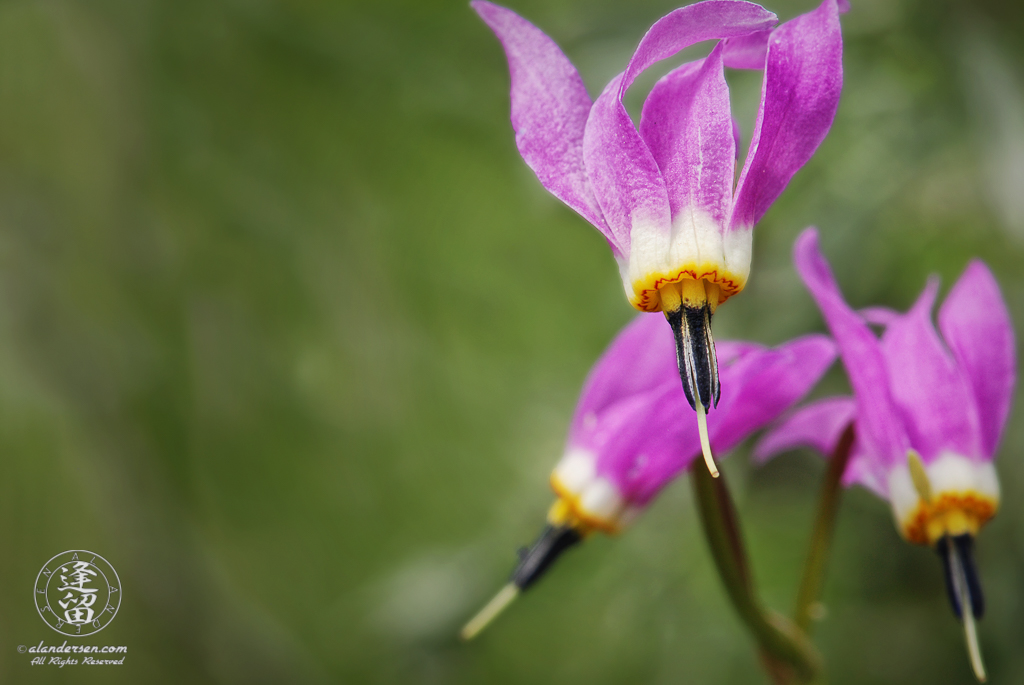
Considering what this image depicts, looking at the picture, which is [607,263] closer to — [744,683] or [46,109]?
[744,683]

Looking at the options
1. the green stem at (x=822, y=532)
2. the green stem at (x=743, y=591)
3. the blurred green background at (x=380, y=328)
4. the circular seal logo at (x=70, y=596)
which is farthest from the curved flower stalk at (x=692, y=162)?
the circular seal logo at (x=70, y=596)

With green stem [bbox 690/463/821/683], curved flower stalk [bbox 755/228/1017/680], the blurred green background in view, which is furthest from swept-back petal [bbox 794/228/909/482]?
the blurred green background

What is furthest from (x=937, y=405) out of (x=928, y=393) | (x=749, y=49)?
(x=749, y=49)

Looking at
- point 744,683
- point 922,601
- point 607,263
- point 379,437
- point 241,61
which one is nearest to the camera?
point 922,601

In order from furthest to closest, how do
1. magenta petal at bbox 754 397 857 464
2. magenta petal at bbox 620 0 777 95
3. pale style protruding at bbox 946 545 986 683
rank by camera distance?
magenta petal at bbox 754 397 857 464
pale style protruding at bbox 946 545 986 683
magenta petal at bbox 620 0 777 95

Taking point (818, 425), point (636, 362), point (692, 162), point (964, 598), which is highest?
point (692, 162)

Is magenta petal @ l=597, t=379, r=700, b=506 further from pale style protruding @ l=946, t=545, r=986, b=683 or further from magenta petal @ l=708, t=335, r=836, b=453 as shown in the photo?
pale style protruding @ l=946, t=545, r=986, b=683

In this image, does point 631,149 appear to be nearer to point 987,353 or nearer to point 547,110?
point 547,110

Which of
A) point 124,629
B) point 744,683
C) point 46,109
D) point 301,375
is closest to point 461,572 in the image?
point 744,683
